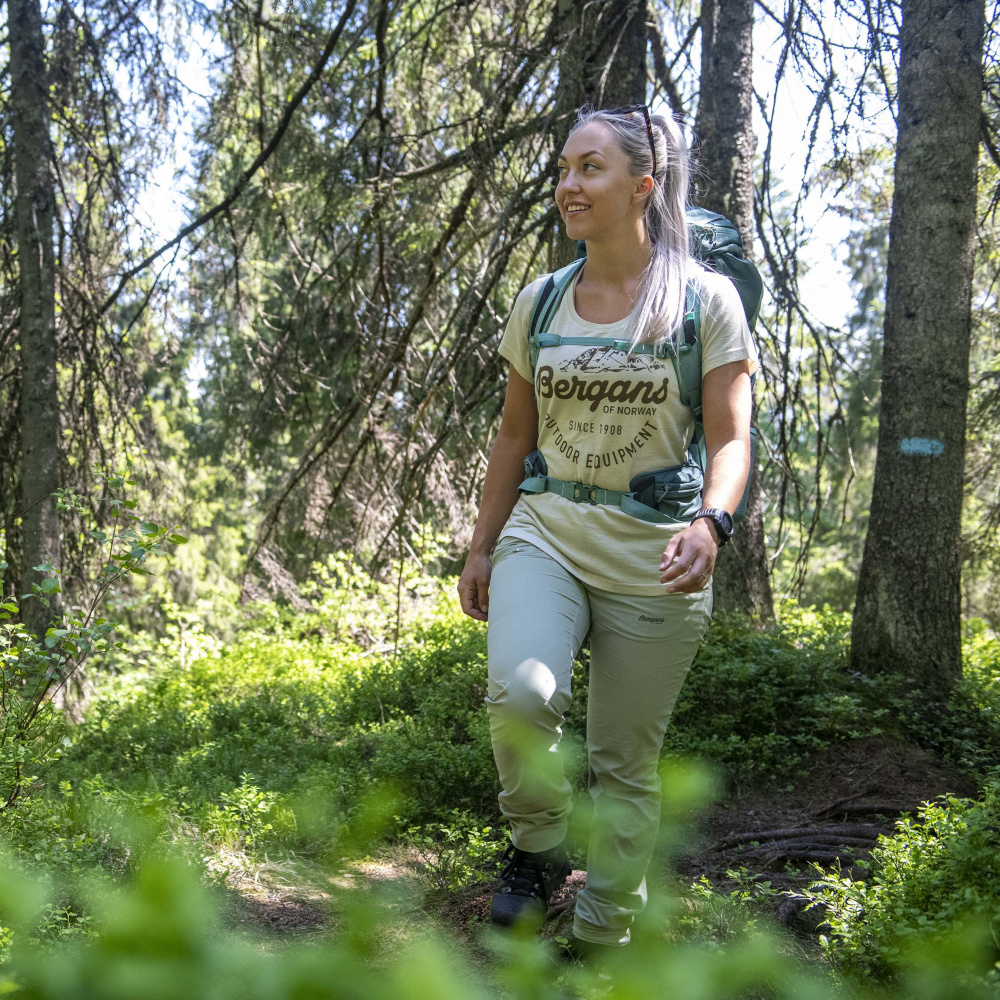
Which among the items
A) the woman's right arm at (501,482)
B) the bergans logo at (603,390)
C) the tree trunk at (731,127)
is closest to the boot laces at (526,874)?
the woman's right arm at (501,482)

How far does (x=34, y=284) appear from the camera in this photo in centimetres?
628

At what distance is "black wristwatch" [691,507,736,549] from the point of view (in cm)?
248

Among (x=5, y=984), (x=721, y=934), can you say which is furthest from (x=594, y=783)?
(x=5, y=984)

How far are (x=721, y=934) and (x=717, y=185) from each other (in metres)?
4.69

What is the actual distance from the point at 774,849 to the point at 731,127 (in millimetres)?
4568

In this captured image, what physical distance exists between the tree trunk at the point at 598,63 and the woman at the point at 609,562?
2.35 m

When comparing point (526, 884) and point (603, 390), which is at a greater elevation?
point (603, 390)

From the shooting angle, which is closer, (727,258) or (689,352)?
(689,352)

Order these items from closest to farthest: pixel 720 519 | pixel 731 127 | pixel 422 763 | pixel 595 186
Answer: pixel 720 519
pixel 595 186
pixel 422 763
pixel 731 127

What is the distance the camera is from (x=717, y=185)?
612 cm

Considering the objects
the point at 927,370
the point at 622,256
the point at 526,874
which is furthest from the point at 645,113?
the point at 927,370

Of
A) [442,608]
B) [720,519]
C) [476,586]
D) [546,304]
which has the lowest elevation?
[442,608]

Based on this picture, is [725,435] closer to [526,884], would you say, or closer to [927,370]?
[526,884]

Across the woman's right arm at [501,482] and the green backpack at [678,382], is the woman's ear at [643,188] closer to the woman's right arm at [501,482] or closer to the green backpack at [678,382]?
the green backpack at [678,382]
